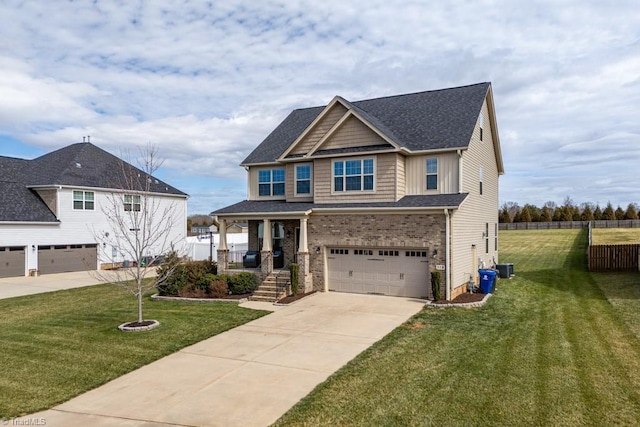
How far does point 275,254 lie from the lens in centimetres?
2077

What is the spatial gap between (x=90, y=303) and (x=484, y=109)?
19329mm

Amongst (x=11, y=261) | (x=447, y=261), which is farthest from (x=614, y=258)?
(x=11, y=261)

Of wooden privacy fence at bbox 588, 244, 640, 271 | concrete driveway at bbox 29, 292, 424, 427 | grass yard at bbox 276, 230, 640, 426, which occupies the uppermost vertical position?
wooden privacy fence at bbox 588, 244, 640, 271

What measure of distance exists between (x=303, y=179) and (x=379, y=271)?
581cm

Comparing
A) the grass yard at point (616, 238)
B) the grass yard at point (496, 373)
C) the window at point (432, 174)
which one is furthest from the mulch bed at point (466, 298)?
the grass yard at point (616, 238)

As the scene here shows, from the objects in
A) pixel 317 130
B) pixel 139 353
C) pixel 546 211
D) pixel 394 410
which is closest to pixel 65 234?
pixel 317 130

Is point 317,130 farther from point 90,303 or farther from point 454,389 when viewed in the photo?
point 454,389

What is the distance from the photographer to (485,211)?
2209cm

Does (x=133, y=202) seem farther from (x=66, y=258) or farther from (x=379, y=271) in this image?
(x=66, y=258)

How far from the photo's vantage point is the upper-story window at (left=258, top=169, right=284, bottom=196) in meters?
22.0

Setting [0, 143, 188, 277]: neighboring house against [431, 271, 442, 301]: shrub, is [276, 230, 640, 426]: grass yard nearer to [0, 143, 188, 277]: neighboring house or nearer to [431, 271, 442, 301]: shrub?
[431, 271, 442, 301]: shrub

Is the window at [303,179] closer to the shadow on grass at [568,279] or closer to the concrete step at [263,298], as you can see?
the concrete step at [263,298]

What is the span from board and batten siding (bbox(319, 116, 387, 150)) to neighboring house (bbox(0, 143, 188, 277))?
43.3ft

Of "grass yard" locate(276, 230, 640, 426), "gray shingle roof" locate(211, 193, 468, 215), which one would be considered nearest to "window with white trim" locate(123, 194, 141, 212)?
"gray shingle roof" locate(211, 193, 468, 215)
